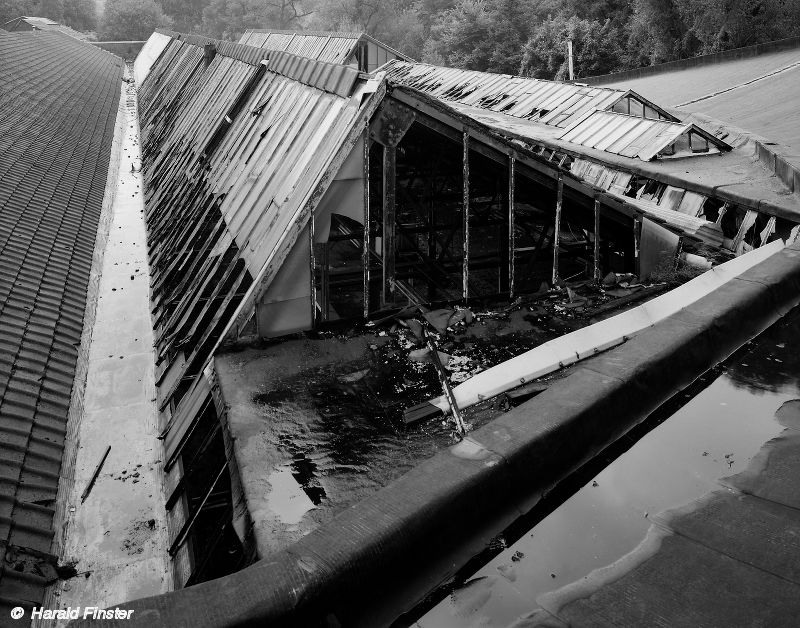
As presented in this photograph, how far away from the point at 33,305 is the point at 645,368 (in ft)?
28.8

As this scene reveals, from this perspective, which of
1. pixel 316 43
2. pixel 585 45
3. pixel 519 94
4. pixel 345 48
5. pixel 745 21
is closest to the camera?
pixel 519 94

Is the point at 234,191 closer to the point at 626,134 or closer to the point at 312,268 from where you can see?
the point at 312,268

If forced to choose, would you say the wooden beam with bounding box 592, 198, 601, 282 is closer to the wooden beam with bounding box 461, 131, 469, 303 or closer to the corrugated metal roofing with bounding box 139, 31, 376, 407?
the wooden beam with bounding box 461, 131, 469, 303

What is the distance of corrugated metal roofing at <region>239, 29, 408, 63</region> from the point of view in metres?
42.3

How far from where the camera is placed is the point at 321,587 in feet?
9.46

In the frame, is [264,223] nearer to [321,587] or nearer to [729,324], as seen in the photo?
[729,324]

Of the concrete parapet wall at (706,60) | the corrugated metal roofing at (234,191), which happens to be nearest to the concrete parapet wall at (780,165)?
the corrugated metal roofing at (234,191)

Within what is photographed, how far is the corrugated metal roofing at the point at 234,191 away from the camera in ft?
30.6

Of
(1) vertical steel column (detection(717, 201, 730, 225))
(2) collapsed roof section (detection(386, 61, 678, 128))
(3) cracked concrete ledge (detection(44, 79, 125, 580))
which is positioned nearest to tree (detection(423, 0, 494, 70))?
(2) collapsed roof section (detection(386, 61, 678, 128))

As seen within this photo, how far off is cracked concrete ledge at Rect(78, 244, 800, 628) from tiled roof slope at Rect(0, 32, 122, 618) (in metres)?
3.81

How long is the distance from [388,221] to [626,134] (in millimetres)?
15569

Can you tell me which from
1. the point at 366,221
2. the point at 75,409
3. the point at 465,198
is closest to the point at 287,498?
the point at 366,221

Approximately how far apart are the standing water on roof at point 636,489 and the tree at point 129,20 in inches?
3759

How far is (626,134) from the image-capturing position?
22.3 m
